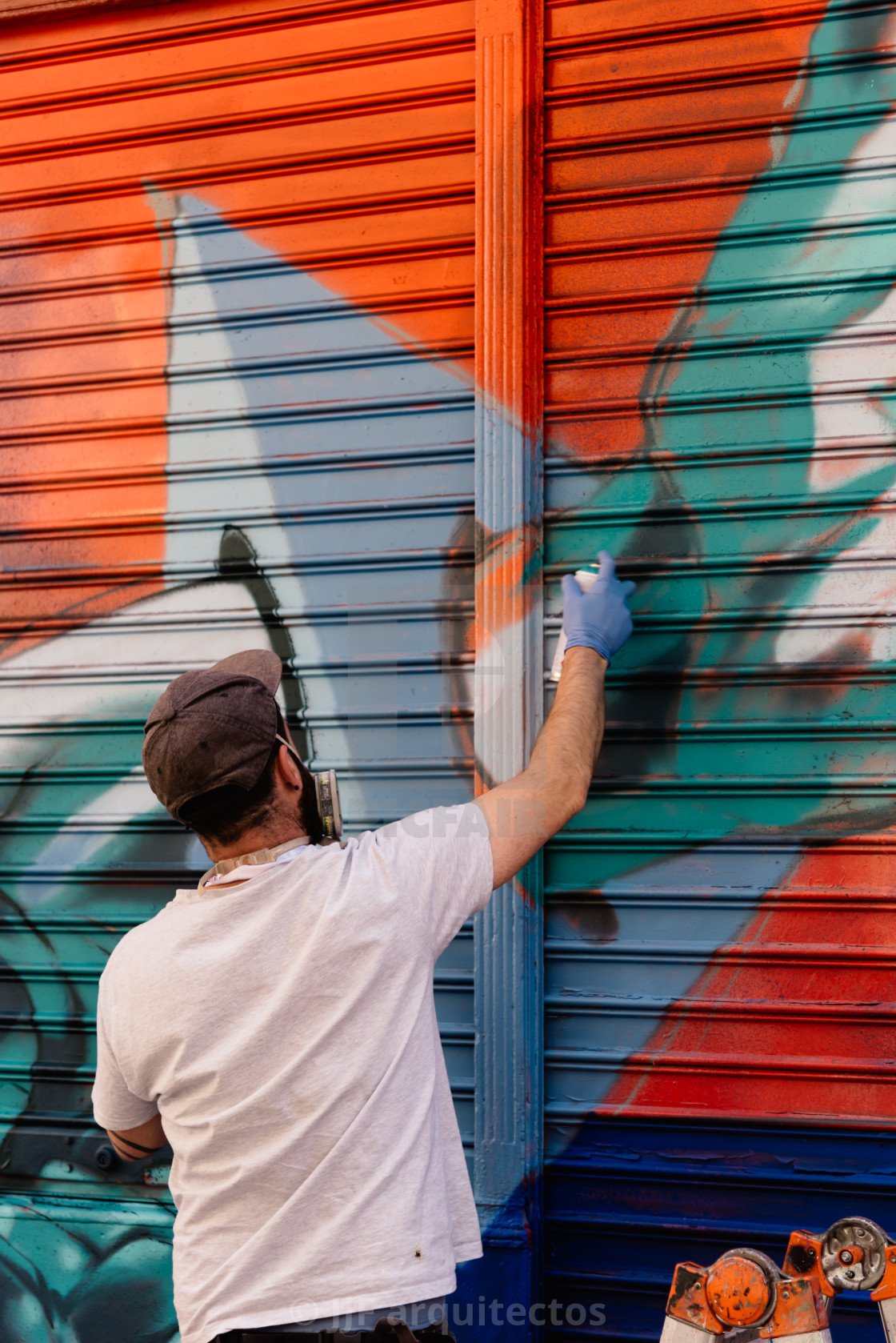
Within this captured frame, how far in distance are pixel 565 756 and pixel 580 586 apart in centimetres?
77

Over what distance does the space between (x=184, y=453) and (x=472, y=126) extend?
1.40 m

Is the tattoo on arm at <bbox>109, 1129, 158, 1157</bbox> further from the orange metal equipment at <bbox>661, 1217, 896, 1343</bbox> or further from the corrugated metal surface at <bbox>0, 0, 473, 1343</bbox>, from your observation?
the orange metal equipment at <bbox>661, 1217, 896, 1343</bbox>

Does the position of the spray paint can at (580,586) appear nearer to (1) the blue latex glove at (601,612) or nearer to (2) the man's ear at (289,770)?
(1) the blue latex glove at (601,612)

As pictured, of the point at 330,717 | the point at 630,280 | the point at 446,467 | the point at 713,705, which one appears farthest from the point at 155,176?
the point at 713,705

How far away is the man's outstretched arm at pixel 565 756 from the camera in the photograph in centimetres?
182

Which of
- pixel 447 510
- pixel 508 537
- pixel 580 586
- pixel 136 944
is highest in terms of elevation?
pixel 447 510

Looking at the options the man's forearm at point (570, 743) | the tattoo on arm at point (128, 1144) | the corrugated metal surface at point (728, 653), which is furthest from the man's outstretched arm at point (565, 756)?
the tattoo on arm at point (128, 1144)

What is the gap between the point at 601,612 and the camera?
8.07ft

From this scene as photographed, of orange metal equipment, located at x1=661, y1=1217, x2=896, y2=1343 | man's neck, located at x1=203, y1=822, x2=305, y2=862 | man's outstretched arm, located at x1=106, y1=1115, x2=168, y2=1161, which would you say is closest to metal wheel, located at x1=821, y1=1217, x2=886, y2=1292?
orange metal equipment, located at x1=661, y1=1217, x2=896, y2=1343

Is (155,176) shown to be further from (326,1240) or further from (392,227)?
(326,1240)

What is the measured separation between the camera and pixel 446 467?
9.39ft

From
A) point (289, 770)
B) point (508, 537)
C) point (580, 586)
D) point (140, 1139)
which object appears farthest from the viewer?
point (508, 537)

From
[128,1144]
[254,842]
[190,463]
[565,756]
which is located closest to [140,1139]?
[128,1144]

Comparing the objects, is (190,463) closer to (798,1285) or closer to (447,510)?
(447,510)
